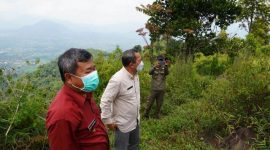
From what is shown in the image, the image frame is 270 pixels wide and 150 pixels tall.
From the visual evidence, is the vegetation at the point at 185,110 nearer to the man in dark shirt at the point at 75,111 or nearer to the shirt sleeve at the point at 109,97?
the shirt sleeve at the point at 109,97

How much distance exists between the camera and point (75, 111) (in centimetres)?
252

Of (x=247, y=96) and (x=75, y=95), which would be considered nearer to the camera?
(x=75, y=95)

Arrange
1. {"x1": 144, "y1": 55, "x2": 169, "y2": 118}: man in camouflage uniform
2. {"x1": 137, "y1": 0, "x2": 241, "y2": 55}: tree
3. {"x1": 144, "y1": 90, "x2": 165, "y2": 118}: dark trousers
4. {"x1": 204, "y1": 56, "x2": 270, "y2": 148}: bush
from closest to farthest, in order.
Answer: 1. {"x1": 204, "y1": 56, "x2": 270, "y2": 148}: bush
2. {"x1": 144, "y1": 55, "x2": 169, "y2": 118}: man in camouflage uniform
3. {"x1": 144, "y1": 90, "x2": 165, "y2": 118}: dark trousers
4. {"x1": 137, "y1": 0, "x2": 241, "y2": 55}: tree

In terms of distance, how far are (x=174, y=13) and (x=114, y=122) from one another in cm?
1520

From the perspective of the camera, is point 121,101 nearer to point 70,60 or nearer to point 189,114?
point 70,60

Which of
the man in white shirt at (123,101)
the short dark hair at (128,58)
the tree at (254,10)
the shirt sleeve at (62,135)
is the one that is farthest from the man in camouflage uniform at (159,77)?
the tree at (254,10)

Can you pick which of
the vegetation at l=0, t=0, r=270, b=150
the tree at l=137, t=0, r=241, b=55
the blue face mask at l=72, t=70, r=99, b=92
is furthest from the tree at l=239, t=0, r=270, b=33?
the blue face mask at l=72, t=70, r=99, b=92

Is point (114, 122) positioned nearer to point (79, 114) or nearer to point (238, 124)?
point (79, 114)

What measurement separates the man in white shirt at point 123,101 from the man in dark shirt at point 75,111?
4.94 ft

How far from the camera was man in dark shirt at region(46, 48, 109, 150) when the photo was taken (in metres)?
2.46

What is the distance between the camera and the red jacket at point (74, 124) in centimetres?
244

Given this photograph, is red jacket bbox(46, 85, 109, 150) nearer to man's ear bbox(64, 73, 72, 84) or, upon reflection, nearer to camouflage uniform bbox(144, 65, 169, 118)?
man's ear bbox(64, 73, 72, 84)

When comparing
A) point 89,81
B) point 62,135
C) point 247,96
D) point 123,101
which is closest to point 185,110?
point 247,96

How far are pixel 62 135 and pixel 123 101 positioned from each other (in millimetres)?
2054
